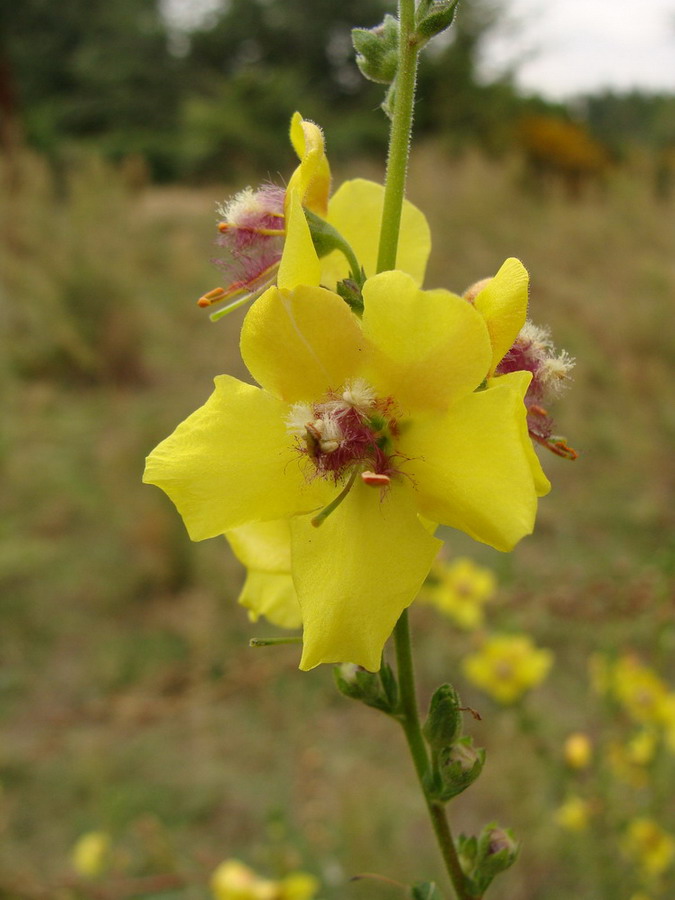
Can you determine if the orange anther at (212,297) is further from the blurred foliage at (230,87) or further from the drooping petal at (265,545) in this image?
the blurred foliage at (230,87)

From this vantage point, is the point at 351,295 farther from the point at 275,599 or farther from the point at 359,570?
the point at 275,599

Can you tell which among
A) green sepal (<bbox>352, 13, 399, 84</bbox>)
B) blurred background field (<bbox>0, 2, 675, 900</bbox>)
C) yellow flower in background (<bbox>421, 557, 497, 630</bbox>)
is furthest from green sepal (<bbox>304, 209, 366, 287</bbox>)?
yellow flower in background (<bbox>421, 557, 497, 630</bbox>)

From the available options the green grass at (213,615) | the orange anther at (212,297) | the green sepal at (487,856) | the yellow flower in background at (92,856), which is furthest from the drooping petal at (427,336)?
the yellow flower in background at (92,856)

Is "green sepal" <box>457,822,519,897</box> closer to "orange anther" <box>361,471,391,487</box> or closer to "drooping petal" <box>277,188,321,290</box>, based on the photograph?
"orange anther" <box>361,471,391,487</box>

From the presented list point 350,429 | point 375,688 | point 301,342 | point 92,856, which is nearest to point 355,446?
point 350,429

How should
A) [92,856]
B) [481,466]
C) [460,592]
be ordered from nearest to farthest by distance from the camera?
[481,466] → [92,856] → [460,592]

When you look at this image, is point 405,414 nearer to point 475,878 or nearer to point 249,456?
point 249,456
